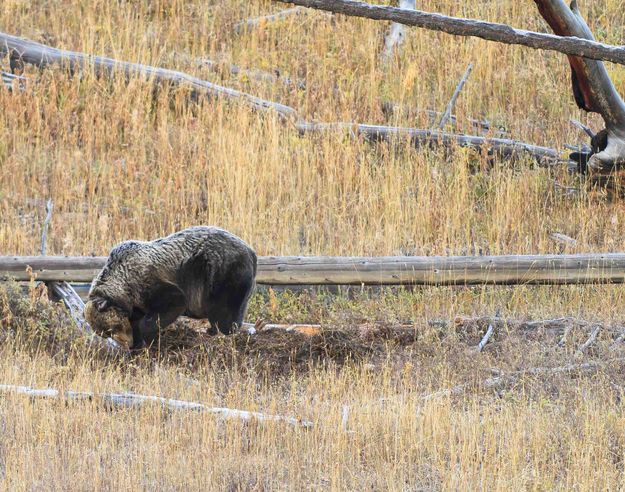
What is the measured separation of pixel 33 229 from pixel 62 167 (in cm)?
129

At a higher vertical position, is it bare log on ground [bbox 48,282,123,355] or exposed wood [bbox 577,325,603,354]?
exposed wood [bbox 577,325,603,354]

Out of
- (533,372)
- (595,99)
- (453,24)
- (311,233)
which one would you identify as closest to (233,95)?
(311,233)

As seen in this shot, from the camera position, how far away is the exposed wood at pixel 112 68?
12594 mm

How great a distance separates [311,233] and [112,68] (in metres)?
4.17

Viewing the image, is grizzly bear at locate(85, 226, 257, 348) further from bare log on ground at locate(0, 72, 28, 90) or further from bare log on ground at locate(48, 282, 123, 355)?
bare log on ground at locate(0, 72, 28, 90)

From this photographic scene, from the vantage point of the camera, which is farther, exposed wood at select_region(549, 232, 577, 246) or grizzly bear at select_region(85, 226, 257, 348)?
exposed wood at select_region(549, 232, 577, 246)

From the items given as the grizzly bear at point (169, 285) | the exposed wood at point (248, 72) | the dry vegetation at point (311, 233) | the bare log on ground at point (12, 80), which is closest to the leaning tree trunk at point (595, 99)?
the dry vegetation at point (311, 233)

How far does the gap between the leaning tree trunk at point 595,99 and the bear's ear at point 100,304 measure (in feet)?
15.8

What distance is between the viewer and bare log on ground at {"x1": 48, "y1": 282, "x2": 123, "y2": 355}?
7.59m

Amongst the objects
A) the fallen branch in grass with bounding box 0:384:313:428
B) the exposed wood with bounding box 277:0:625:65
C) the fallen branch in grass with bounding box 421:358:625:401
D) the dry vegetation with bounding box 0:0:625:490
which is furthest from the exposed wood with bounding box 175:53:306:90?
the exposed wood with bounding box 277:0:625:65

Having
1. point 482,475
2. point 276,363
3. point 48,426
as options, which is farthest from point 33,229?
point 482,475

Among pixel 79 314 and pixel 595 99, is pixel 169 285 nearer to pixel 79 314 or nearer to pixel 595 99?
pixel 79 314

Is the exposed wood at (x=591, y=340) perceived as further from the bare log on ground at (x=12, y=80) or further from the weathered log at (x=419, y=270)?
the bare log on ground at (x=12, y=80)

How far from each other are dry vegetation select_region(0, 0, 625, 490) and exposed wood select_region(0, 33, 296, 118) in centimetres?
17
